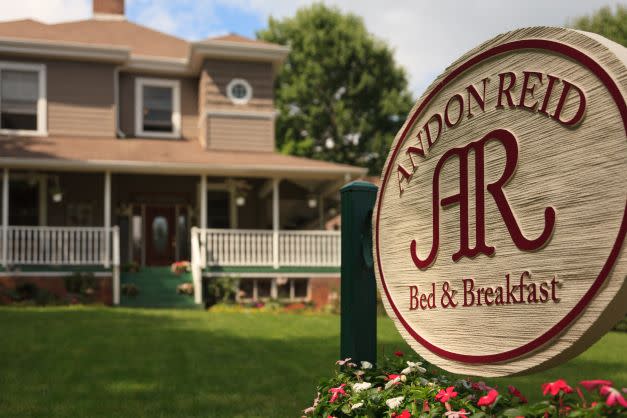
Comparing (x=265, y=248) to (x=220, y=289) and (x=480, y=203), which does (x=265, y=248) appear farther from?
(x=480, y=203)

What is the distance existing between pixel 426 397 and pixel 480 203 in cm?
97

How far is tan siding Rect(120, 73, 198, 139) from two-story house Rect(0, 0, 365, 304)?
0.14 feet

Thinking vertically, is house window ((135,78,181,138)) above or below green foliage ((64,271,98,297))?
above

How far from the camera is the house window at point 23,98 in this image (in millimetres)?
20875

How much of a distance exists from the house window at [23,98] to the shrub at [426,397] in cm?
1871

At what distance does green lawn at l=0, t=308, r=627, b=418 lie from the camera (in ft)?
21.5

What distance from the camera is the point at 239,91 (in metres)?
21.7

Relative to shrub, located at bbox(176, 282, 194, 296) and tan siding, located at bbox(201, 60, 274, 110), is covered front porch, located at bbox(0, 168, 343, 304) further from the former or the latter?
tan siding, located at bbox(201, 60, 274, 110)

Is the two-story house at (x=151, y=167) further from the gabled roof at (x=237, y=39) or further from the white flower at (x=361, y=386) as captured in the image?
the white flower at (x=361, y=386)

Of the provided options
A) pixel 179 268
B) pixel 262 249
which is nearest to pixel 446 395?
pixel 262 249

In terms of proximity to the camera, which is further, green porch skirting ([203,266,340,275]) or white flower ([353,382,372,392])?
green porch skirting ([203,266,340,275])

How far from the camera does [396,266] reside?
3.79 m

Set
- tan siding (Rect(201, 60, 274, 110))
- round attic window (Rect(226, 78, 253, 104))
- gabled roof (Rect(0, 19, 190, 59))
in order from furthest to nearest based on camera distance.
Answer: gabled roof (Rect(0, 19, 190, 59)), round attic window (Rect(226, 78, 253, 104)), tan siding (Rect(201, 60, 274, 110))

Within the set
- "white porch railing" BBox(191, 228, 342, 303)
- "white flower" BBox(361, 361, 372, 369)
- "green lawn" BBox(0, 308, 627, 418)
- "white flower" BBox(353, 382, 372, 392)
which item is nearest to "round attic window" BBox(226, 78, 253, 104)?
"white porch railing" BBox(191, 228, 342, 303)
